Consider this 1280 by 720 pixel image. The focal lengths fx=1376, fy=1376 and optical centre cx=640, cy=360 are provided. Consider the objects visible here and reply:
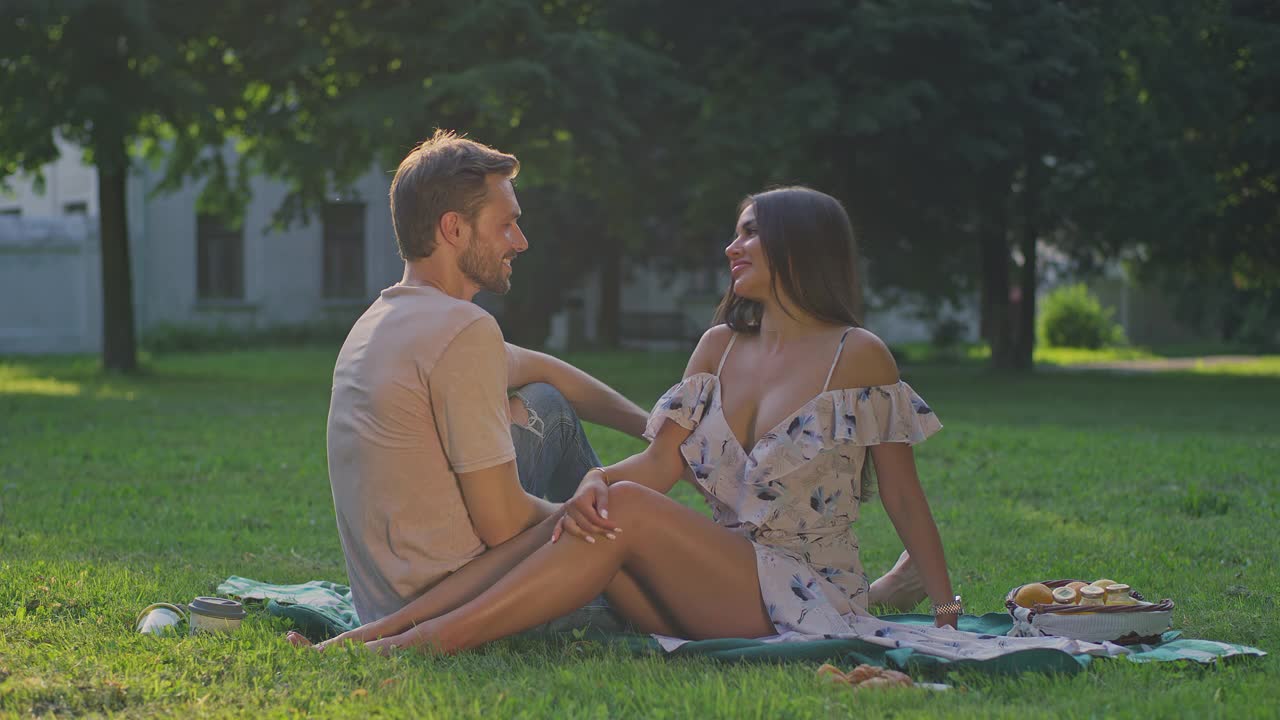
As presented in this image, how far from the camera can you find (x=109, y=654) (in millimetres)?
4336

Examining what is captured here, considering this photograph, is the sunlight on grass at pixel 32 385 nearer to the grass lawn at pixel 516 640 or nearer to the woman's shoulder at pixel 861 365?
the grass lawn at pixel 516 640

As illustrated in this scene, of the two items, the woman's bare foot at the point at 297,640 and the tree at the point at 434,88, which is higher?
the tree at the point at 434,88

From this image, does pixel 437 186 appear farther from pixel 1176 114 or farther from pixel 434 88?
pixel 1176 114

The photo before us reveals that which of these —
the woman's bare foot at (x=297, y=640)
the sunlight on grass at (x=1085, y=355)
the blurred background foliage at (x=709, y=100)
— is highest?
the blurred background foliage at (x=709, y=100)

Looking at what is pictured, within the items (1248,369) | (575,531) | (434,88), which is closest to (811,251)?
(575,531)

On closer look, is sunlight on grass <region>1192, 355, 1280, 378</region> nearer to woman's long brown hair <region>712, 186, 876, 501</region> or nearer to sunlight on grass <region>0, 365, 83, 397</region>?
sunlight on grass <region>0, 365, 83, 397</region>

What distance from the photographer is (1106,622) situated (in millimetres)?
4379

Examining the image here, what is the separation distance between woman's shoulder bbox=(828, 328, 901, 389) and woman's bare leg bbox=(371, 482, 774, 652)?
1.99ft

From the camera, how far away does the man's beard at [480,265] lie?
4256 mm

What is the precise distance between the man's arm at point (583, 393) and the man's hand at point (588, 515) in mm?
860

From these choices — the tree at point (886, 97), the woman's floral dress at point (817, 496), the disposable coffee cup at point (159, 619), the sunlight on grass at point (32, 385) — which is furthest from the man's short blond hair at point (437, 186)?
the sunlight on grass at point (32, 385)

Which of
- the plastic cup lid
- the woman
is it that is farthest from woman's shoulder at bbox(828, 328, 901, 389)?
the plastic cup lid

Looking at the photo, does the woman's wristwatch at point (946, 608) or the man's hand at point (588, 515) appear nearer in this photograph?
the man's hand at point (588, 515)

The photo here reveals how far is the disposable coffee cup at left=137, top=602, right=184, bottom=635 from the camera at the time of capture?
468 cm
